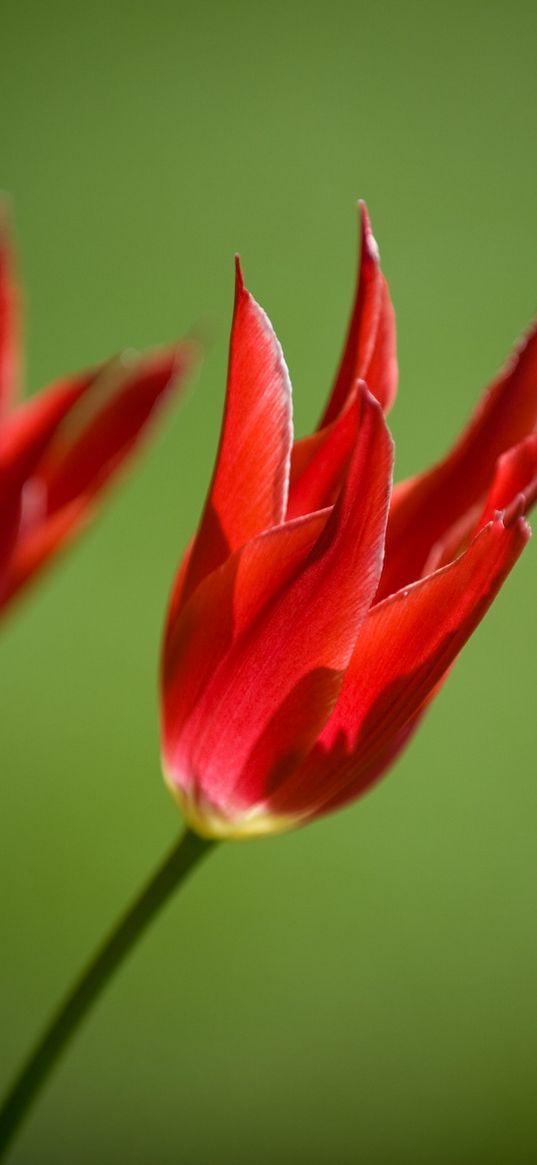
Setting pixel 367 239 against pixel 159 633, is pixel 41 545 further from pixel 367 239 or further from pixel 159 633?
pixel 159 633

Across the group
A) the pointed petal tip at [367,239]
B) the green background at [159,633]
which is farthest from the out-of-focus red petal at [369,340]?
the green background at [159,633]

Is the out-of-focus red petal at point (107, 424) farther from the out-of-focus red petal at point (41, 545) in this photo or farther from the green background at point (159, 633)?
the green background at point (159, 633)

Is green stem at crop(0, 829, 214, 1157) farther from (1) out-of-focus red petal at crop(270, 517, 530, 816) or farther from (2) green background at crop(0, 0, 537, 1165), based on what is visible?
(2) green background at crop(0, 0, 537, 1165)

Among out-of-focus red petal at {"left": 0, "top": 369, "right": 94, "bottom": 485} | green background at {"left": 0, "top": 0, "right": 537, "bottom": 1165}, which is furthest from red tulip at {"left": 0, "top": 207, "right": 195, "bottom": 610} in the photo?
green background at {"left": 0, "top": 0, "right": 537, "bottom": 1165}

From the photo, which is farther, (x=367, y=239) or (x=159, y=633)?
(x=159, y=633)

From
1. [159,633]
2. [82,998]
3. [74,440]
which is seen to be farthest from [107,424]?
[159,633]

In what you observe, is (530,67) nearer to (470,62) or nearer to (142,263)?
(470,62)
